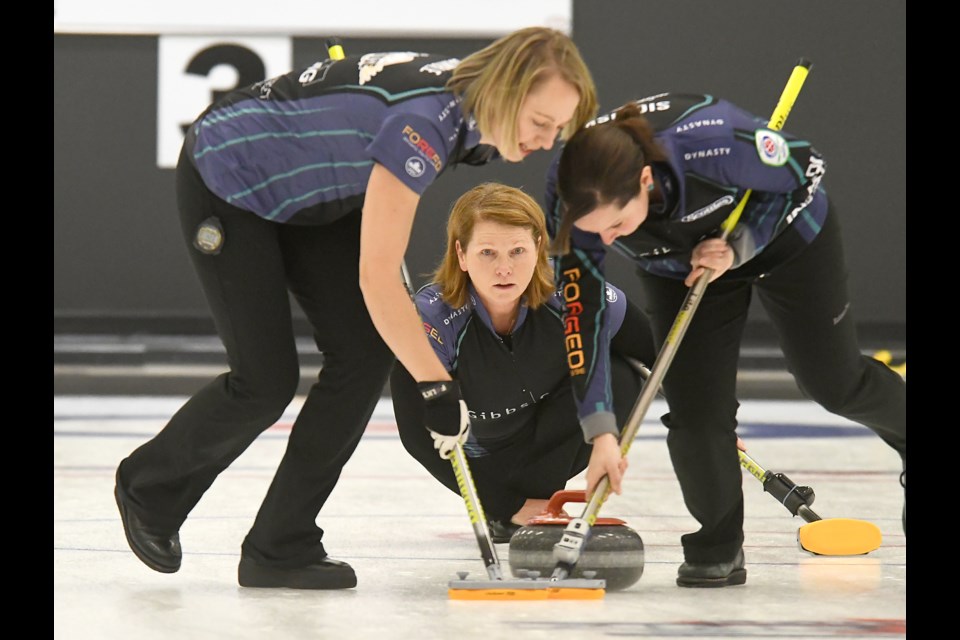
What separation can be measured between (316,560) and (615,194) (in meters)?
0.89

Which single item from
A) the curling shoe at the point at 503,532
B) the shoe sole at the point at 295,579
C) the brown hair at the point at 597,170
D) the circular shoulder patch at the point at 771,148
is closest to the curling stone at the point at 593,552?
the shoe sole at the point at 295,579

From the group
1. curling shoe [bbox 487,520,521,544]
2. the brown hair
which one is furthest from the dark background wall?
the brown hair

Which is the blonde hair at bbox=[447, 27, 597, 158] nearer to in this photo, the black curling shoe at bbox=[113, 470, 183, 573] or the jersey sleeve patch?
the jersey sleeve patch

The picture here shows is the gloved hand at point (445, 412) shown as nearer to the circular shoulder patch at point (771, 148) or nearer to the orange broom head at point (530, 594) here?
the orange broom head at point (530, 594)

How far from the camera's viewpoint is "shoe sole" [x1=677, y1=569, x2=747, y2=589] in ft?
7.88

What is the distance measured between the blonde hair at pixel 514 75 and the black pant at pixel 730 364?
1.96ft

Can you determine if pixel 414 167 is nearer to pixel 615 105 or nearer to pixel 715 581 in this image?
pixel 715 581

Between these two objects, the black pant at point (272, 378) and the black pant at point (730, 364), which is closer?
the black pant at point (272, 378)

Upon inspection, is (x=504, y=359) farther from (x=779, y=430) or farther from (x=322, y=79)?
(x=779, y=430)

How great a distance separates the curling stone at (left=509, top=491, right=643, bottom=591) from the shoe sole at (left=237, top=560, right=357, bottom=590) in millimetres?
307

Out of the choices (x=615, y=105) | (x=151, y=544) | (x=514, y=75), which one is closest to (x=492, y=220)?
(x=514, y=75)

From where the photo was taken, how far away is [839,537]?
8.89 feet

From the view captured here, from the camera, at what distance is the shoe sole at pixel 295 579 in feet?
7.77
